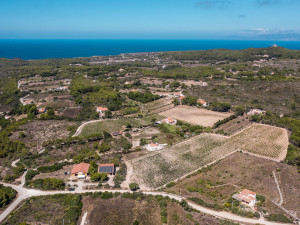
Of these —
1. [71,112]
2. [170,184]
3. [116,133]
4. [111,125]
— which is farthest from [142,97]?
[170,184]

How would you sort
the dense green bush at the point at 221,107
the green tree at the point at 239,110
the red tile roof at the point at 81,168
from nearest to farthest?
the red tile roof at the point at 81,168
the green tree at the point at 239,110
the dense green bush at the point at 221,107

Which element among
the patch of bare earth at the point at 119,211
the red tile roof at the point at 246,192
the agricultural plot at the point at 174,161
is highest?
the red tile roof at the point at 246,192

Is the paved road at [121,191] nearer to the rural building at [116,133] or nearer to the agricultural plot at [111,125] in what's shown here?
the rural building at [116,133]

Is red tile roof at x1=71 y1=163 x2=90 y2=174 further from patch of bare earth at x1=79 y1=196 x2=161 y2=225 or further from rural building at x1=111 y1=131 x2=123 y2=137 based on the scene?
rural building at x1=111 y1=131 x2=123 y2=137

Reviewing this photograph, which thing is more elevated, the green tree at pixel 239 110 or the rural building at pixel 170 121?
the green tree at pixel 239 110

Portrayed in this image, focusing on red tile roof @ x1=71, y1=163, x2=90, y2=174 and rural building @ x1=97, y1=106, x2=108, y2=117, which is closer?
red tile roof @ x1=71, y1=163, x2=90, y2=174

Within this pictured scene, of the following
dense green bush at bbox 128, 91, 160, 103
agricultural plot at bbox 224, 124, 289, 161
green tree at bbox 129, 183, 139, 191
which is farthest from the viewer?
dense green bush at bbox 128, 91, 160, 103

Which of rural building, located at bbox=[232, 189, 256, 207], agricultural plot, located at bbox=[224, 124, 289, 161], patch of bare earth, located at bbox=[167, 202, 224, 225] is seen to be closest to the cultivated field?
agricultural plot, located at bbox=[224, 124, 289, 161]

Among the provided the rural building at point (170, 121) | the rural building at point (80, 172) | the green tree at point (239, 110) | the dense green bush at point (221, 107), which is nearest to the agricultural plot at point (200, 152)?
the rural building at point (80, 172)
